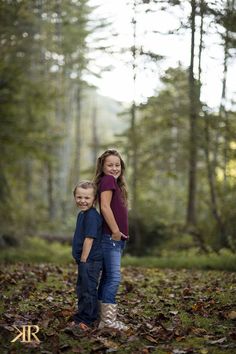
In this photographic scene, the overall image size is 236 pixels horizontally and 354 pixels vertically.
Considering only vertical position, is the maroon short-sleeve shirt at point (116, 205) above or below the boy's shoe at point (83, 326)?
above

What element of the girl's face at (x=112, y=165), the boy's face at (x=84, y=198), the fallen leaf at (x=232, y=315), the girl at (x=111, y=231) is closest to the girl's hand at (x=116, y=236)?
the girl at (x=111, y=231)

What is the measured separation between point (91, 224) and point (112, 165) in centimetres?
79

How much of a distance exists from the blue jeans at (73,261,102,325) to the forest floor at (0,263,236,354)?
242mm

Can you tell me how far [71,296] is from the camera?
23.7 feet

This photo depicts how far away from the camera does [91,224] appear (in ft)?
17.8

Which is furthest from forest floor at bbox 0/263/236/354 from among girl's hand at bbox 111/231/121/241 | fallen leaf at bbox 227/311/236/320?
girl's hand at bbox 111/231/121/241

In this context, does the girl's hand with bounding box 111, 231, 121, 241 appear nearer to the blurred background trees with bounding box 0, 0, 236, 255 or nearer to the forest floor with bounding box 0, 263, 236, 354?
the forest floor with bounding box 0, 263, 236, 354

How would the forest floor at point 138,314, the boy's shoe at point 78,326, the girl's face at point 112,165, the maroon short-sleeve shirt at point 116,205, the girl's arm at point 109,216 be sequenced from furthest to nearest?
the girl's face at point 112,165
the maroon short-sleeve shirt at point 116,205
the girl's arm at point 109,216
the boy's shoe at point 78,326
the forest floor at point 138,314

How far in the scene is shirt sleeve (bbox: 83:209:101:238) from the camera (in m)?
5.39

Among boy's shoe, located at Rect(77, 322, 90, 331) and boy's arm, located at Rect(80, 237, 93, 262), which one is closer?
boy's shoe, located at Rect(77, 322, 90, 331)

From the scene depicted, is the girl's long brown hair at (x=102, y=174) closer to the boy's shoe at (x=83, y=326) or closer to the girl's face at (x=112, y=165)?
the girl's face at (x=112, y=165)

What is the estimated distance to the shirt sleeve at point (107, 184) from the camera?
5553 mm

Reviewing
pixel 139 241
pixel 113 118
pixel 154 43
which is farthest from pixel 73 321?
pixel 113 118

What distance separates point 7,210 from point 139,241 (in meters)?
4.24
